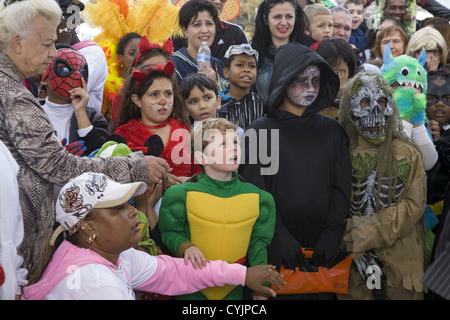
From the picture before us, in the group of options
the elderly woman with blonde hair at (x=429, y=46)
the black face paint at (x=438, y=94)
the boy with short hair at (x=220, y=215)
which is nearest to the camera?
the boy with short hair at (x=220, y=215)

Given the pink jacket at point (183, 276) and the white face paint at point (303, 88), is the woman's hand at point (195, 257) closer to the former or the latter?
the pink jacket at point (183, 276)

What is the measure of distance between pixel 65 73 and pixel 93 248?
4.78 ft

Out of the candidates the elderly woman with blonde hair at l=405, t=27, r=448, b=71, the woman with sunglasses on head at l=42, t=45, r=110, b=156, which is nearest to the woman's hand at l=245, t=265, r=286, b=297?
the woman with sunglasses on head at l=42, t=45, r=110, b=156

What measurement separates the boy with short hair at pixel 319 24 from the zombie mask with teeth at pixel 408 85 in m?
1.68

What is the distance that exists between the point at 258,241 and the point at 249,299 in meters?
0.38

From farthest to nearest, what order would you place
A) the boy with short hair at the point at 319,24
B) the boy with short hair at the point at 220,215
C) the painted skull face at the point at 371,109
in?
the boy with short hair at the point at 319,24
the painted skull face at the point at 371,109
the boy with short hair at the point at 220,215

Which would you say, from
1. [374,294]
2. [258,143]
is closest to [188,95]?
[258,143]

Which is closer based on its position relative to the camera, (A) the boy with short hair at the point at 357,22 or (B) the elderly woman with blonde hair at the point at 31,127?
(B) the elderly woman with blonde hair at the point at 31,127

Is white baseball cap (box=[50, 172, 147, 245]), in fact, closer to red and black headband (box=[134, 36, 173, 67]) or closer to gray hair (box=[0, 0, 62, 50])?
gray hair (box=[0, 0, 62, 50])

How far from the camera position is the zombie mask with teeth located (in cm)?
451

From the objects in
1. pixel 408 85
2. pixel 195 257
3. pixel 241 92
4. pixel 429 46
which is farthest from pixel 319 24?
pixel 195 257

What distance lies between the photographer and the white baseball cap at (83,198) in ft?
9.55

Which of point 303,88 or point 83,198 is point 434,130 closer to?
point 303,88

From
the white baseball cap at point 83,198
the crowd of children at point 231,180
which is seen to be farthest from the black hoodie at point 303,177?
the white baseball cap at point 83,198
